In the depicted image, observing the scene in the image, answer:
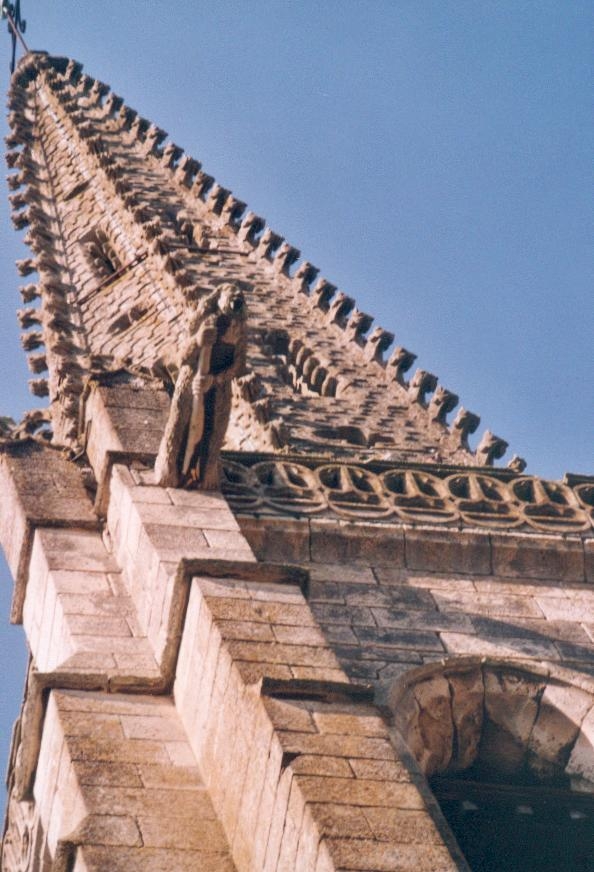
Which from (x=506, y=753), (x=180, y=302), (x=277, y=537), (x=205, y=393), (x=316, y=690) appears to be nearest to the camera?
(x=316, y=690)

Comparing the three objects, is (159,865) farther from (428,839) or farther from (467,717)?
(467,717)

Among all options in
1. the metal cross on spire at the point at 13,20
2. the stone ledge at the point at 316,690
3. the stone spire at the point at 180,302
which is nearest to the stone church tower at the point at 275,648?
the stone ledge at the point at 316,690

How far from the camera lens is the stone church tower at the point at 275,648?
10.4 metres

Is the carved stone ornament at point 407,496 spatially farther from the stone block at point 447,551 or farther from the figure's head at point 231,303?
the figure's head at point 231,303

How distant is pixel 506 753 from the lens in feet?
43.7

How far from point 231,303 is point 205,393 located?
0.69m

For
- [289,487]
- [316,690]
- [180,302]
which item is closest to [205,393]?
[289,487]

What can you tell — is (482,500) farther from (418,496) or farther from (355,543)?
(355,543)

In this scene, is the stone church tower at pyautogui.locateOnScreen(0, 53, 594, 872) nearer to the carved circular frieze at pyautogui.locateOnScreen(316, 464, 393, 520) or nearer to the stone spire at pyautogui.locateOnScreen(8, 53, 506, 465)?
the carved circular frieze at pyautogui.locateOnScreen(316, 464, 393, 520)

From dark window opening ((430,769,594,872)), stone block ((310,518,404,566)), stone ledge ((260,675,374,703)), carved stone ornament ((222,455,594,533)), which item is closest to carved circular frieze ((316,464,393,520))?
carved stone ornament ((222,455,594,533))

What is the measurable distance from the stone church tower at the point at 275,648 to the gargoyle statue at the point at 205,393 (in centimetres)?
2

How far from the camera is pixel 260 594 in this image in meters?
12.4

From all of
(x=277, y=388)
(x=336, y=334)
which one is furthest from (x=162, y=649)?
(x=336, y=334)

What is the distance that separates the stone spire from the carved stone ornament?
8.49 feet
